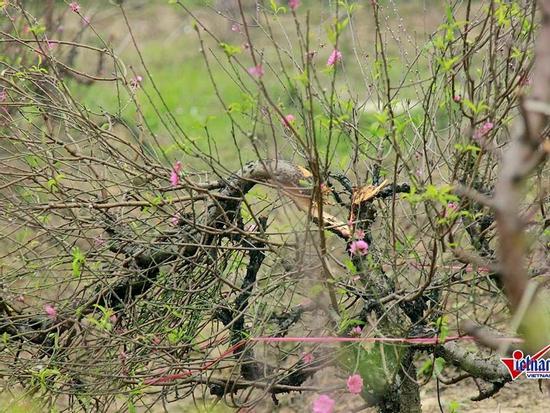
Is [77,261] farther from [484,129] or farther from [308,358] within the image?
[484,129]

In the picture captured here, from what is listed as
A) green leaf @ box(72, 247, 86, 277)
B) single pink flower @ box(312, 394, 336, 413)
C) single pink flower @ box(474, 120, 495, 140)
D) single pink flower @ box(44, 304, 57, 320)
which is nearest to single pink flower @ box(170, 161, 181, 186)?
green leaf @ box(72, 247, 86, 277)

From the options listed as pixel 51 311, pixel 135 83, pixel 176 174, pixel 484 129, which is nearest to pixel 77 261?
pixel 51 311

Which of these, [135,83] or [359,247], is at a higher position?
[135,83]

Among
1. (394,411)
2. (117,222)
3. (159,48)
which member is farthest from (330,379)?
(159,48)

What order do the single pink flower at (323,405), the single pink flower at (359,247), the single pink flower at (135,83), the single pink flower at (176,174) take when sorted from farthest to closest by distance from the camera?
the single pink flower at (135,83) → the single pink flower at (176,174) → the single pink flower at (359,247) → the single pink flower at (323,405)

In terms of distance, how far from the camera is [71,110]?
3756 mm

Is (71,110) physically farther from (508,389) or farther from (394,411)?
(508,389)

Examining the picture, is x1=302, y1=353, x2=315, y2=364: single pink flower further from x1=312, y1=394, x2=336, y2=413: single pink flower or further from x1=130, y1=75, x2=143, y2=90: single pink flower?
x1=130, y1=75, x2=143, y2=90: single pink flower

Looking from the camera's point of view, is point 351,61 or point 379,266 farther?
point 351,61

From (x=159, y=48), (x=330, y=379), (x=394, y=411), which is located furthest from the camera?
(x=159, y=48)

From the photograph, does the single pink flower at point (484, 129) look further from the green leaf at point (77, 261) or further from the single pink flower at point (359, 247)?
the green leaf at point (77, 261)

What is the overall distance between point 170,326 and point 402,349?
3.23ft

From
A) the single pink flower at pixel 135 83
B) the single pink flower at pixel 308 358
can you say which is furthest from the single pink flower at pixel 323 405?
the single pink flower at pixel 135 83

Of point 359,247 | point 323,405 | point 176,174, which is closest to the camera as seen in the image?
point 323,405
